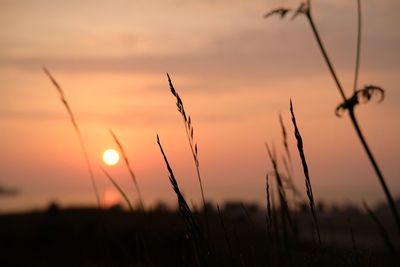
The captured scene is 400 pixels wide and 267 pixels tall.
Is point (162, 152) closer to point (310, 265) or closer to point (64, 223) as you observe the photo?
point (310, 265)

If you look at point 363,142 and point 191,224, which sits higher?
point 363,142

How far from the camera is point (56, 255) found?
23.9ft

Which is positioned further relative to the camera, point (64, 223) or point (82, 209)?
point (82, 209)

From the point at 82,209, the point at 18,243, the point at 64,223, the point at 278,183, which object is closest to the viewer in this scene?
the point at 278,183

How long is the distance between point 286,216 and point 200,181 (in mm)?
428

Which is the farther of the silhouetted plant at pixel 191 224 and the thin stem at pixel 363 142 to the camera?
the silhouetted plant at pixel 191 224

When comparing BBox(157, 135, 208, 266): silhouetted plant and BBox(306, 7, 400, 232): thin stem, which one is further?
BBox(157, 135, 208, 266): silhouetted plant

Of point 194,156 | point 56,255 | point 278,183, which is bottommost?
point 56,255

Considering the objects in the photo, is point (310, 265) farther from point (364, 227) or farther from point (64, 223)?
point (364, 227)

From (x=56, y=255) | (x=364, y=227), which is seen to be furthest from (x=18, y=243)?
(x=364, y=227)

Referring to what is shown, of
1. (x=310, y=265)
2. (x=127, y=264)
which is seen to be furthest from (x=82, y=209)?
(x=310, y=265)

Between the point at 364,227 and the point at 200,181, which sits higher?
the point at 200,181

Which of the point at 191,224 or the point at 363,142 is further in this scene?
the point at 191,224

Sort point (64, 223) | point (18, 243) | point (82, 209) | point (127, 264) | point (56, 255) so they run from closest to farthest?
point (127, 264) < point (56, 255) < point (18, 243) < point (64, 223) < point (82, 209)
